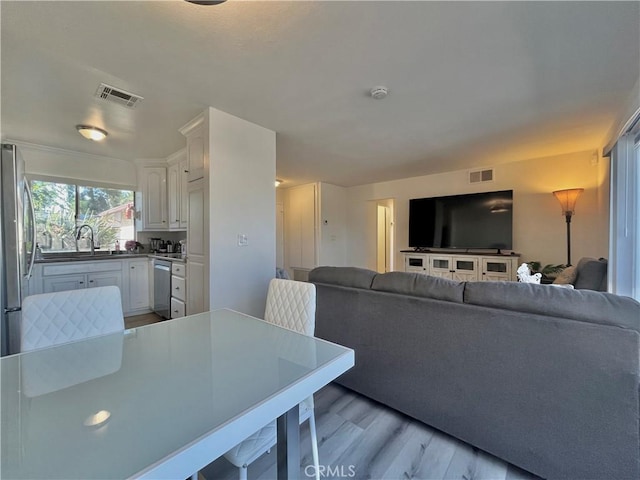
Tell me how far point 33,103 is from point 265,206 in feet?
6.98

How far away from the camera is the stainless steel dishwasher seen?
3439 mm

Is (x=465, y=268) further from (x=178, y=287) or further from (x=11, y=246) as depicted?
(x=11, y=246)

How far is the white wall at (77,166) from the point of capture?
134 inches

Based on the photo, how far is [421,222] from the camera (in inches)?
195

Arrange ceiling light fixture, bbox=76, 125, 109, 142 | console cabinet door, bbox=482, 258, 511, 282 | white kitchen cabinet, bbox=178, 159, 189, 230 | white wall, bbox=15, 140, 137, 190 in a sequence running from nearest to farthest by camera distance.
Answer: ceiling light fixture, bbox=76, 125, 109, 142, white wall, bbox=15, 140, 137, 190, white kitchen cabinet, bbox=178, 159, 189, 230, console cabinet door, bbox=482, 258, 511, 282

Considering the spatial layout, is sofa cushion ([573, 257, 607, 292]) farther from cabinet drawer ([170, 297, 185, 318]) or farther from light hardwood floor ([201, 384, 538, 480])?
cabinet drawer ([170, 297, 185, 318])

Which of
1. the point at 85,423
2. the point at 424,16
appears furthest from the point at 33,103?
the point at 424,16

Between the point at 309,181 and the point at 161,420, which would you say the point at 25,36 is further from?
the point at 309,181

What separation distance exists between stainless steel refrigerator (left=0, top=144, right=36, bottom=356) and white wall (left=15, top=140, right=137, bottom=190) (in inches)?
77.6

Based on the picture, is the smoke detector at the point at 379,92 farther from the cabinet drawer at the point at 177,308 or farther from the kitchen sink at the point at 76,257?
the kitchen sink at the point at 76,257

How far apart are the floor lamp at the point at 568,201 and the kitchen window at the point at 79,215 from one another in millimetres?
6227

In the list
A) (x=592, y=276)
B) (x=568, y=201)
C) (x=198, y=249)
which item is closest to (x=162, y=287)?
(x=198, y=249)

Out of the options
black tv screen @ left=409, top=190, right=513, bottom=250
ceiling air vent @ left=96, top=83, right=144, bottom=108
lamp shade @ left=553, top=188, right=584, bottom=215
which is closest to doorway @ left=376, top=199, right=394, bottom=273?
black tv screen @ left=409, top=190, right=513, bottom=250

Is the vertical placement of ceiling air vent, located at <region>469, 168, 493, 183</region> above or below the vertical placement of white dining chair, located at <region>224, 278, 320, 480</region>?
above
